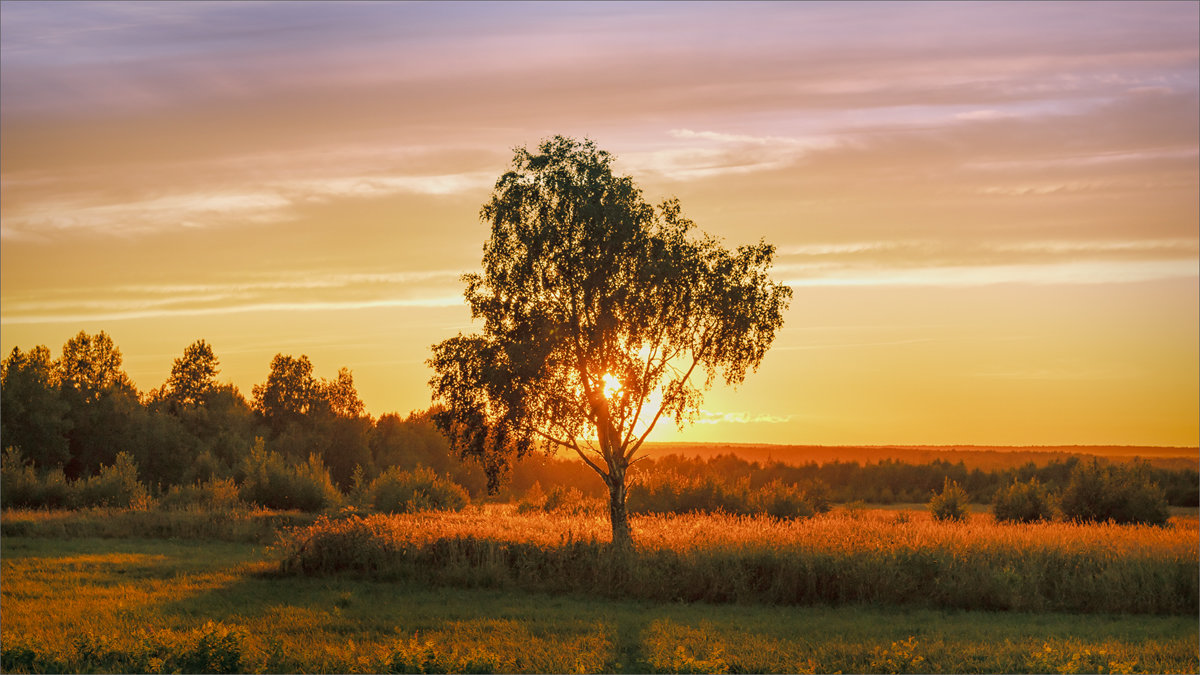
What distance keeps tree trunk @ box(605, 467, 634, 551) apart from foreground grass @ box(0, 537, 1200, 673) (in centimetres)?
390

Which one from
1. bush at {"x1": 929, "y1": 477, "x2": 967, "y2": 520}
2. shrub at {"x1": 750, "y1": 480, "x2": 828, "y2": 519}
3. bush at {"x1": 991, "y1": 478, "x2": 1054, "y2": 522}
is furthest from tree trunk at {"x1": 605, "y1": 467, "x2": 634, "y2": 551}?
bush at {"x1": 991, "y1": 478, "x2": 1054, "y2": 522}

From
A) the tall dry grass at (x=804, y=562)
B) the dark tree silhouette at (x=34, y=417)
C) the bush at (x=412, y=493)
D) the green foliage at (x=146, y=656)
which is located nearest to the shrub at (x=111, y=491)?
the bush at (x=412, y=493)

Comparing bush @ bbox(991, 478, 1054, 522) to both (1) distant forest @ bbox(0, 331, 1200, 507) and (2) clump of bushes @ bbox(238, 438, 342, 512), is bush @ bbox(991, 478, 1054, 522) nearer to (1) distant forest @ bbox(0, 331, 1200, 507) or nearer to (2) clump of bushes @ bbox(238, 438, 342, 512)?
(1) distant forest @ bbox(0, 331, 1200, 507)

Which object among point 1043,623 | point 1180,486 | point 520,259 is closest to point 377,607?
point 520,259

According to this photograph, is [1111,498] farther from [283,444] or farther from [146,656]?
[283,444]

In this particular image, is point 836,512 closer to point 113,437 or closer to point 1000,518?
point 1000,518

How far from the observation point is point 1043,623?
67.6ft

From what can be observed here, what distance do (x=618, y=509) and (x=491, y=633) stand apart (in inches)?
406

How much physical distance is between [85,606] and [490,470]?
37.8 ft

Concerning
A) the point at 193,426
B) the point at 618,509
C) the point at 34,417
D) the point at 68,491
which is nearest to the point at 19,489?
the point at 68,491

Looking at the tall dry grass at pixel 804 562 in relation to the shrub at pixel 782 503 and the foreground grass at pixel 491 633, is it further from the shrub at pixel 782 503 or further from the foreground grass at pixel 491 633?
the shrub at pixel 782 503

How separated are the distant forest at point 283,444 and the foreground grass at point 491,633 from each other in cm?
3046

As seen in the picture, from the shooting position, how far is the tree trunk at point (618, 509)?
1070 inches

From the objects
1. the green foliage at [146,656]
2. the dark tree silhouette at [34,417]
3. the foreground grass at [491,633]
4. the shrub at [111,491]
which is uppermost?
the dark tree silhouette at [34,417]
